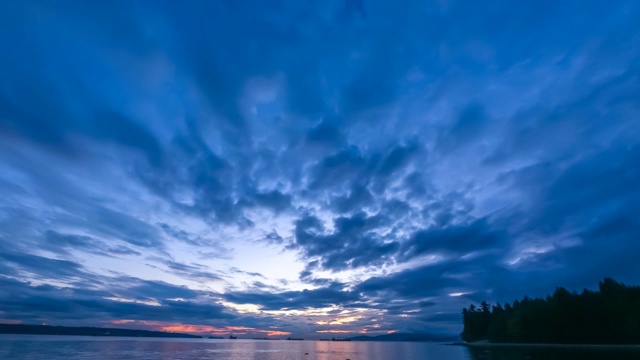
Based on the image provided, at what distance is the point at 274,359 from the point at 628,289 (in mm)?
134838

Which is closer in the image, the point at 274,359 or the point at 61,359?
the point at 61,359

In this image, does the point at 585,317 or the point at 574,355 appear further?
the point at 585,317

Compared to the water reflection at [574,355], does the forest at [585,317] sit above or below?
above

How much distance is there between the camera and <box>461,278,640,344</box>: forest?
12206 cm

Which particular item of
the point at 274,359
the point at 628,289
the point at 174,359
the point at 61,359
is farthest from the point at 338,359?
the point at 628,289

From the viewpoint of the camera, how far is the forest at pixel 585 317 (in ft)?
400

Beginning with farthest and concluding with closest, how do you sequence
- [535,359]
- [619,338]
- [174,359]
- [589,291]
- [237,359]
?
[589,291] < [619,338] < [237,359] < [174,359] < [535,359]

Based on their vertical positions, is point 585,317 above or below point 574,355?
above

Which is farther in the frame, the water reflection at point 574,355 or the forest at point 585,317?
the forest at point 585,317

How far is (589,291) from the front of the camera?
13450 centimetres

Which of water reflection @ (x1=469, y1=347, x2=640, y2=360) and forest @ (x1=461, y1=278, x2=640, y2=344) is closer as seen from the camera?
water reflection @ (x1=469, y1=347, x2=640, y2=360)

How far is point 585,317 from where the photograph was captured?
127m

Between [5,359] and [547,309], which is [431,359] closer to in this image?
[547,309]

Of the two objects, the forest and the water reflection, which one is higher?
the forest
